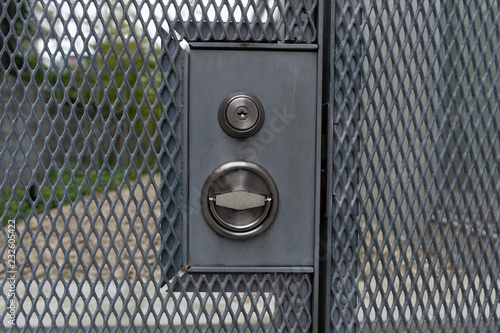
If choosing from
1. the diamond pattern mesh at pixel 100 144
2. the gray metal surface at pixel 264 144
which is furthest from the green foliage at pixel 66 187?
the gray metal surface at pixel 264 144

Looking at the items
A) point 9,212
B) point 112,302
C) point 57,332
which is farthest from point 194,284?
point 9,212

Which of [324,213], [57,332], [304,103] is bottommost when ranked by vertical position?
[57,332]

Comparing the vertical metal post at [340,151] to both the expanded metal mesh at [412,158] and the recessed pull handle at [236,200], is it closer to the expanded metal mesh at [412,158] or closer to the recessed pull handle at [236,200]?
the expanded metal mesh at [412,158]

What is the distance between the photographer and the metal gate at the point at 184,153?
1.18 metres

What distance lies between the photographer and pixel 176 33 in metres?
1.19

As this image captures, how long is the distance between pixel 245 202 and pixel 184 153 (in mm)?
212

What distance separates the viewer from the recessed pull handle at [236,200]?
3.83 feet

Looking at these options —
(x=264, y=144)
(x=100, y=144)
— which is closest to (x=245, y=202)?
(x=264, y=144)

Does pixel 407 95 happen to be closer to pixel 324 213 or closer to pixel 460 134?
pixel 460 134

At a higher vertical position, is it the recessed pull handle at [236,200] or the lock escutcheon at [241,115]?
the lock escutcheon at [241,115]

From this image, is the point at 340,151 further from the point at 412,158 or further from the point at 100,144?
the point at 100,144

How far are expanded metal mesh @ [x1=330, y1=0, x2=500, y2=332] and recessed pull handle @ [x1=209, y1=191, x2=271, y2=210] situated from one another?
0.78ft

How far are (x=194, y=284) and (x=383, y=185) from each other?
59cm

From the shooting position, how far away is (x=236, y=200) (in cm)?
117
